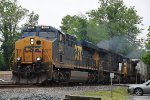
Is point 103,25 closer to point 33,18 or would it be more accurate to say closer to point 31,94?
point 33,18

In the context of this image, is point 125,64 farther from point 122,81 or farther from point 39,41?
point 39,41

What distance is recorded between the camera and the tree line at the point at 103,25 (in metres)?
76.6

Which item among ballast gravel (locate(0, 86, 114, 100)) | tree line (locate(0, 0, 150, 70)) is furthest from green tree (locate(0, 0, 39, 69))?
ballast gravel (locate(0, 86, 114, 100))

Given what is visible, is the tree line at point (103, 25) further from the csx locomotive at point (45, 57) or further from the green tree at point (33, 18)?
the csx locomotive at point (45, 57)

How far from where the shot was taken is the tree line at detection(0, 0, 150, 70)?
7662cm

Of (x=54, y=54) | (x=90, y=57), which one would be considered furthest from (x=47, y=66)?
(x=90, y=57)

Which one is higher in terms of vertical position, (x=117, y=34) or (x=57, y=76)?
(x=117, y=34)

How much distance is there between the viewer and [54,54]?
27.5m

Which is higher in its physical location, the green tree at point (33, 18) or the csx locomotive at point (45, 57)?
the green tree at point (33, 18)

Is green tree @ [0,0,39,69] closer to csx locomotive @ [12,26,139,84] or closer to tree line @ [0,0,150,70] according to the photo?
tree line @ [0,0,150,70]

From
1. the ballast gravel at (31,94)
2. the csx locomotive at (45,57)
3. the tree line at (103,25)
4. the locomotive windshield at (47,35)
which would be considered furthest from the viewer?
the tree line at (103,25)

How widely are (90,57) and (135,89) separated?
9723mm

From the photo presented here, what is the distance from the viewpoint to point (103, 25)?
3098 inches

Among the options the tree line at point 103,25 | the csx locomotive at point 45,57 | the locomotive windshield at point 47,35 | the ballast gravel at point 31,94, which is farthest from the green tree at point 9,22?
the ballast gravel at point 31,94
